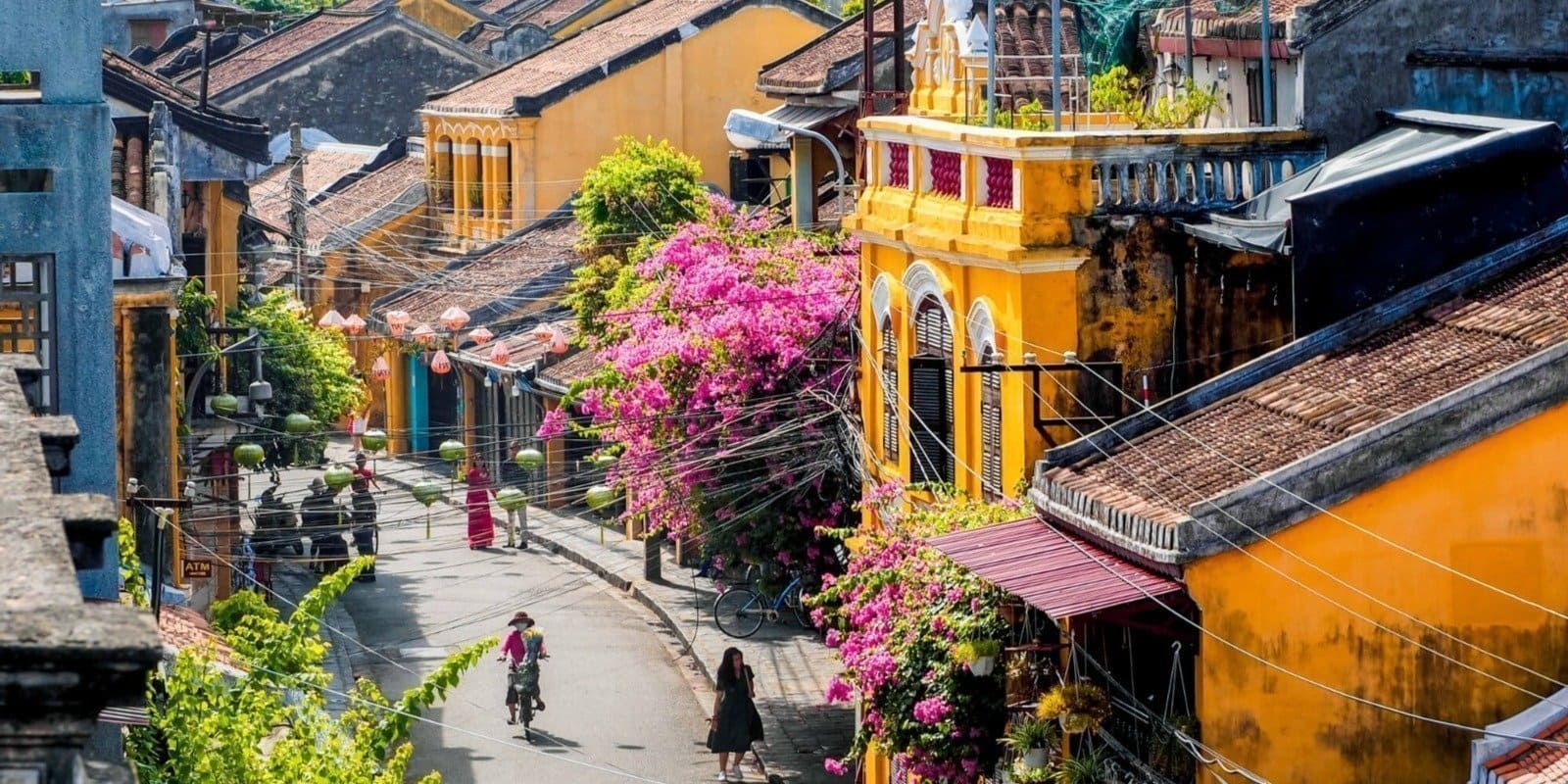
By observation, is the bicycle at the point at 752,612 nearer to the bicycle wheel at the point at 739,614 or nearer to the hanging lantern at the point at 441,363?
the bicycle wheel at the point at 739,614

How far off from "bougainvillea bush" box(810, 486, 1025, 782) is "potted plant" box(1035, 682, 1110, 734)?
1.30m

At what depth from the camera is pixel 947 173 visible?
2162 centimetres

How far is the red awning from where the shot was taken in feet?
53.6

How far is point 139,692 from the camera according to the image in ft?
23.7

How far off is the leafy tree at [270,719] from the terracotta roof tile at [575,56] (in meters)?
31.7

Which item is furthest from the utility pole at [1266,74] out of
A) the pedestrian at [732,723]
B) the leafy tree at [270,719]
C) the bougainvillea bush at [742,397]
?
the pedestrian at [732,723]

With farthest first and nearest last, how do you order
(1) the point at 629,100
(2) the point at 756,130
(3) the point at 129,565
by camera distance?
(1) the point at 629,100, (2) the point at 756,130, (3) the point at 129,565

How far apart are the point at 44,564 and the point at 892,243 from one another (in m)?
15.7

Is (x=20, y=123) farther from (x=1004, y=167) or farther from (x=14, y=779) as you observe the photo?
(x=14, y=779)

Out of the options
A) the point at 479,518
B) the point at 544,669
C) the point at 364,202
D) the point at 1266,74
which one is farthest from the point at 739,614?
the point at 364,202

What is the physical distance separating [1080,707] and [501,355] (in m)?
27.4

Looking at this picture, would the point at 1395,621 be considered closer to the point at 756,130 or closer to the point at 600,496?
the point at 600,496

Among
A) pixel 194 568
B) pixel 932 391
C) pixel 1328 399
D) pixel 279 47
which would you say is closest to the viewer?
pixel 1328 399

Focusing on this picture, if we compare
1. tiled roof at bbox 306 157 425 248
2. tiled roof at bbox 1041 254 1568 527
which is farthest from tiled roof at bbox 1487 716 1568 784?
tiled roof at bbox 306 157 425 248
